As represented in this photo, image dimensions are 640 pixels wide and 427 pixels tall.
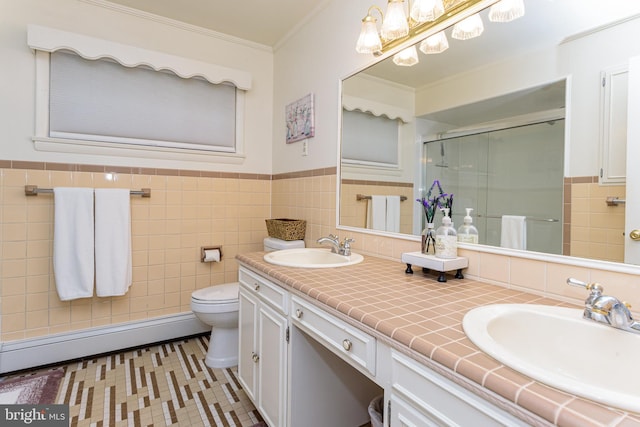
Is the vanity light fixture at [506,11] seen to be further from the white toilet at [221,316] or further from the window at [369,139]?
the white toilet at [221,316]

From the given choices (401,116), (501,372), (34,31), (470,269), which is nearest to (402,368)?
A: (501,372)

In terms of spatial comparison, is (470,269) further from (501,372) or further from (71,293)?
(71,293)

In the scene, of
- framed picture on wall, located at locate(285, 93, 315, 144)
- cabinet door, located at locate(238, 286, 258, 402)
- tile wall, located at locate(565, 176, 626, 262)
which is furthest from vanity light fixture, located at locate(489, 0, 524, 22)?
cabinet door, located at locate(238, 286, 258, 402)

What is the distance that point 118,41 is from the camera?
221 centimetres

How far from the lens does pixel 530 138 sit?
1067 millimetres

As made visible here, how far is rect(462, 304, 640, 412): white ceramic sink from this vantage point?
A: 2.23ft

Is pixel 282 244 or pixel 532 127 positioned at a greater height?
pixel 532 127

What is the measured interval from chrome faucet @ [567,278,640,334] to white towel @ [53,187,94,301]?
A: 2.47 m

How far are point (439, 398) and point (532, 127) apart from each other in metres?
0.89

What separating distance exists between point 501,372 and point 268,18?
98.8 inches

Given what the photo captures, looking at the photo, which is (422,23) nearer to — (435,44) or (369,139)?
(435,44)

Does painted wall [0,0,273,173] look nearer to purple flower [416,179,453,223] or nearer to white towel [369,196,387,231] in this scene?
white towel [369,196,387,231]

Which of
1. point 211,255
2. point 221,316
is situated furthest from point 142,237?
point 221,316

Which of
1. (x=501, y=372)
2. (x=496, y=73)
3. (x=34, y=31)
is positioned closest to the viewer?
(x=501, y=372)
